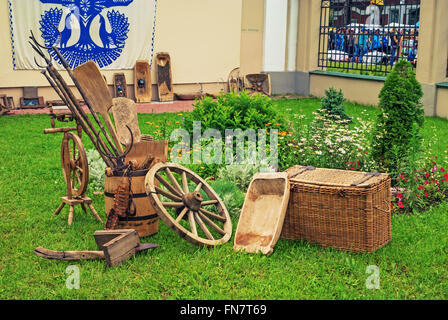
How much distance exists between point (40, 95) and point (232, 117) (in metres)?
7.57

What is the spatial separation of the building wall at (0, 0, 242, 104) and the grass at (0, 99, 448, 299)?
363 inches

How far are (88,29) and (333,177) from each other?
9.83 metres

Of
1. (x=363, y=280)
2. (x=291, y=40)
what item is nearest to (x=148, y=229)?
(x=363, y=280)

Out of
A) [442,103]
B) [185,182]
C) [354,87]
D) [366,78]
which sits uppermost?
[366,78]

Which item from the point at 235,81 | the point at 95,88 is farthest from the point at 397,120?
the point at 235,81

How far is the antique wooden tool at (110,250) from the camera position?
13.6ft

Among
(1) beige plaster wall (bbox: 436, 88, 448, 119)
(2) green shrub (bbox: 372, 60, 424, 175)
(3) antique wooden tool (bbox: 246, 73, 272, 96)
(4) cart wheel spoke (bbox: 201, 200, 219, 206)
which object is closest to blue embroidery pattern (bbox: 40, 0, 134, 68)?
(3) antique wooden tool (bbox: 246, 73, 272, 96)

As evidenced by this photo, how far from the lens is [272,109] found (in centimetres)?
711

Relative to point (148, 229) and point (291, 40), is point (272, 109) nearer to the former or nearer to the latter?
point (148, 229)

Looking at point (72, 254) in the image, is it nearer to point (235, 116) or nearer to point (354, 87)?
point (235, 116)

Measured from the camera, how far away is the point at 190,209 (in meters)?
4.73

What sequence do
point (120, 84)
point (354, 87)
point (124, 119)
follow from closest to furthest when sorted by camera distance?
point (124, 119), point (120, 84), point (354, 87)

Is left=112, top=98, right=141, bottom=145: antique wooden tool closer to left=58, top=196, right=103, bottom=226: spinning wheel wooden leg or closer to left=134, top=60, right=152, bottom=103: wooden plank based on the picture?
left=58, top=196, right=103, bottom=226: spinning wheel wooden leg

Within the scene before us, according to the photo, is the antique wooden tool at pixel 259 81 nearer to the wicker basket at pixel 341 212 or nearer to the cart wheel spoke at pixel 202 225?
the wicker basket at pixel 341 212
